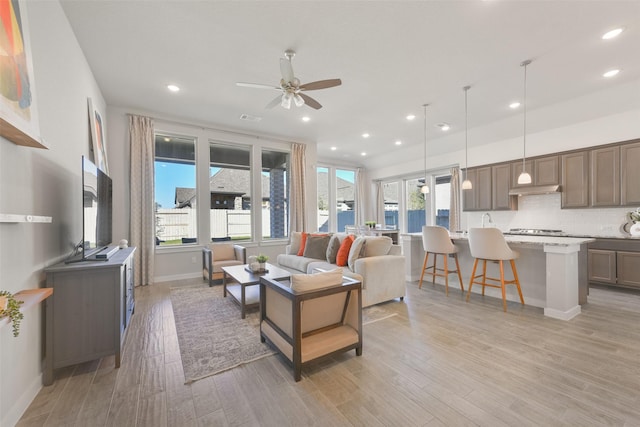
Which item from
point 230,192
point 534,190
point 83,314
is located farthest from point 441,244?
point 230,192

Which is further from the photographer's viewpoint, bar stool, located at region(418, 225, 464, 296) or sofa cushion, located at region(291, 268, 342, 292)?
bar stool, located at region(418, 225, 464, 296)

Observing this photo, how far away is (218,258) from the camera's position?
499 centimetres

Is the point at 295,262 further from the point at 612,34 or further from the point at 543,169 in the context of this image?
the point at 543,169

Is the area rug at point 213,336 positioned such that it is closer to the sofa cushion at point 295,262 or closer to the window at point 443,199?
the sofa cushion at point 295,262

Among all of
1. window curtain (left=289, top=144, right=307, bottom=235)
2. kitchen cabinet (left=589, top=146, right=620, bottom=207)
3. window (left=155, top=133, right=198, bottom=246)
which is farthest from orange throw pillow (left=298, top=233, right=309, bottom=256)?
kitchen cabinet (left=589, top=146, right=620, bottom=207)

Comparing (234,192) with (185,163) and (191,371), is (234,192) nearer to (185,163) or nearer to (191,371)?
(185,163)

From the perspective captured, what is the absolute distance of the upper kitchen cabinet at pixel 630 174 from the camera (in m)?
4.12

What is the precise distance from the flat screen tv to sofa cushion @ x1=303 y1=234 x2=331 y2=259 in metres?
2.74

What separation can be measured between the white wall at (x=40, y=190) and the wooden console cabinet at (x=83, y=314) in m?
0.09

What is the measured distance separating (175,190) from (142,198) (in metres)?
0.67

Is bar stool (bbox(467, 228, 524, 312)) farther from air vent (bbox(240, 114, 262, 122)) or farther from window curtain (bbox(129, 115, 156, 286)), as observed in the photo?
window curtain (bbox(129, 115, 156, 286))

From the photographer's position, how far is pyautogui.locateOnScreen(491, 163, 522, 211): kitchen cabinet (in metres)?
5.65

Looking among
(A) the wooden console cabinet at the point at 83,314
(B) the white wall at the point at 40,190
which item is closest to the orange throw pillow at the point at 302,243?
(A) the wooden console cabinet at the point at 83,314

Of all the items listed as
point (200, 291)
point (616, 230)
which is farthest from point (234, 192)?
point (616, 230)
